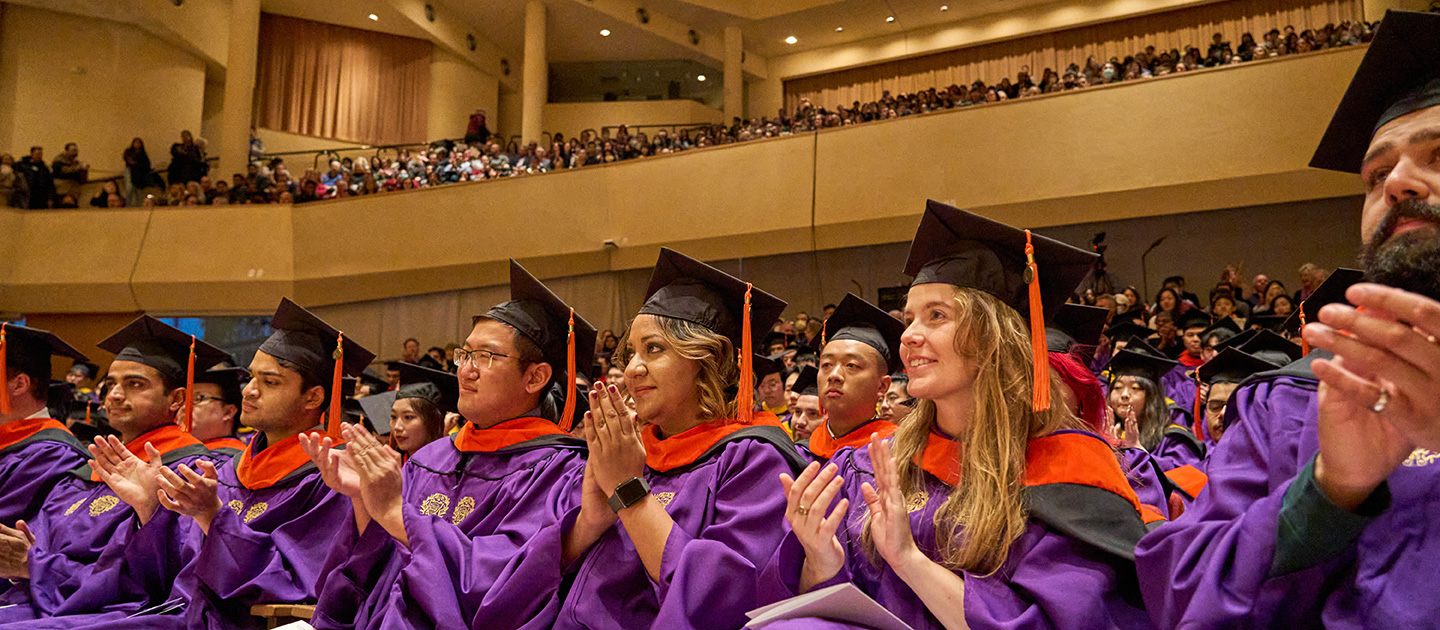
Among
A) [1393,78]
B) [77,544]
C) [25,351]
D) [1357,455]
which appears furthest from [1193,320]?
[25,351]

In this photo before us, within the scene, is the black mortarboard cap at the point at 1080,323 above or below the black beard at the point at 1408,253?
above

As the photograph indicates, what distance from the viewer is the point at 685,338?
2961 mm

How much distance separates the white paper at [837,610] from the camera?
1.77 m

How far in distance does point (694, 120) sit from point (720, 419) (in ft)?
60.7

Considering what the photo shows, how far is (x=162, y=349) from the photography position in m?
4.63

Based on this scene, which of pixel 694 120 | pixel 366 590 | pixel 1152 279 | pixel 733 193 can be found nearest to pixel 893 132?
pixel 733 193

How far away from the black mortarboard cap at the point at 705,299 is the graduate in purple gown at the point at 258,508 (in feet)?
4.67

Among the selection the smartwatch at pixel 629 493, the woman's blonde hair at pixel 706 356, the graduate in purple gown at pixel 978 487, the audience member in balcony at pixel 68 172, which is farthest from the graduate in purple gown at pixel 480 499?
the audience member in balcony at pixel 68 172

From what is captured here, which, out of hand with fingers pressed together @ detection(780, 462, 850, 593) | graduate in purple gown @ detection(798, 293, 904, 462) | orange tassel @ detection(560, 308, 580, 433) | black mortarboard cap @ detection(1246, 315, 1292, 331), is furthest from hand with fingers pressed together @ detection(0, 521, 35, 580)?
black mortarboard cap @ detection(1246, 315, 1292, 331)

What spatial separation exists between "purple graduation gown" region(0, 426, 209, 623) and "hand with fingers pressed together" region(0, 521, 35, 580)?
0.13 ft

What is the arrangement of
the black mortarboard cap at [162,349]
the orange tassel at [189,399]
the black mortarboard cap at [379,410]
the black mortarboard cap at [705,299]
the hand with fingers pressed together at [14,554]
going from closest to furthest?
1. the black mortarboard cap at [705,299]
2. the hand with fingers pressed together at [14,554]
3. the orange tassel at [189,399]
4. the black mortarboard cap at [162,349]
5. the black mortarboard cap at [379,410]

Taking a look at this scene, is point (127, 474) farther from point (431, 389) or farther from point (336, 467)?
point (431, 389)

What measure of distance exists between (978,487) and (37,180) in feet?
61.0

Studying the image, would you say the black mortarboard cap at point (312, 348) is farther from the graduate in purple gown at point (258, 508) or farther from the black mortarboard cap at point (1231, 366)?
the black mortarboard cap at point (1231, 366)
